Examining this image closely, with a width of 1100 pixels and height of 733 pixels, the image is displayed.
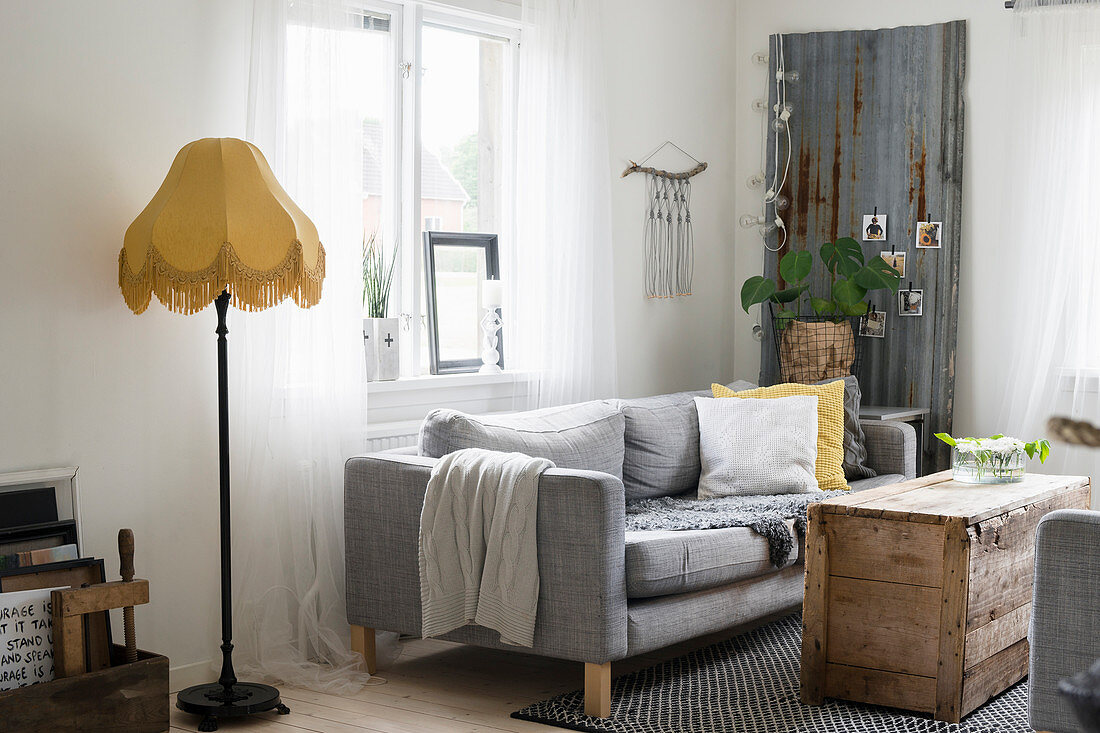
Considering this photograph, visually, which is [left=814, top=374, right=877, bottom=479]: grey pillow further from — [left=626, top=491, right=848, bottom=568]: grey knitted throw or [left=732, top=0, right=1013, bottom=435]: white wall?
[left=732, top=0, right=1013, bottom=435]: white wall

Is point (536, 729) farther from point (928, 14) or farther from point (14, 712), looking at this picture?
point (928, 14)

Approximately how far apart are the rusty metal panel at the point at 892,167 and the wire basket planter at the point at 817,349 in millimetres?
316

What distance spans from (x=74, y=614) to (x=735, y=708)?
67.3 inches

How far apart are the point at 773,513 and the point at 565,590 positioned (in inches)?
33.2

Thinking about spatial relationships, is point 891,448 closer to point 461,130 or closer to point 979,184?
point 979,184

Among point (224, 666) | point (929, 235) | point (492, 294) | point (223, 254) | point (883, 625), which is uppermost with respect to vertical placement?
point (929, 235)

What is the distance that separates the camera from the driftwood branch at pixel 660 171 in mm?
4965

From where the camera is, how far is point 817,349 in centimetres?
489

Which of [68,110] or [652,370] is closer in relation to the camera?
[68,110]

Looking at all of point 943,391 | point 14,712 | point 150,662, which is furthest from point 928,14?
point 14,712

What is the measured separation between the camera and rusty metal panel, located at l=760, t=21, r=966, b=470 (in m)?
5.02

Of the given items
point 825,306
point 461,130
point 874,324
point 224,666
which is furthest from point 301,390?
point 874,324

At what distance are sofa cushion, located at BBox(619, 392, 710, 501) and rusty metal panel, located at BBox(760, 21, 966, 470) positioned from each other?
1307 mm

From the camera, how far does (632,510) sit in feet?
12.7
